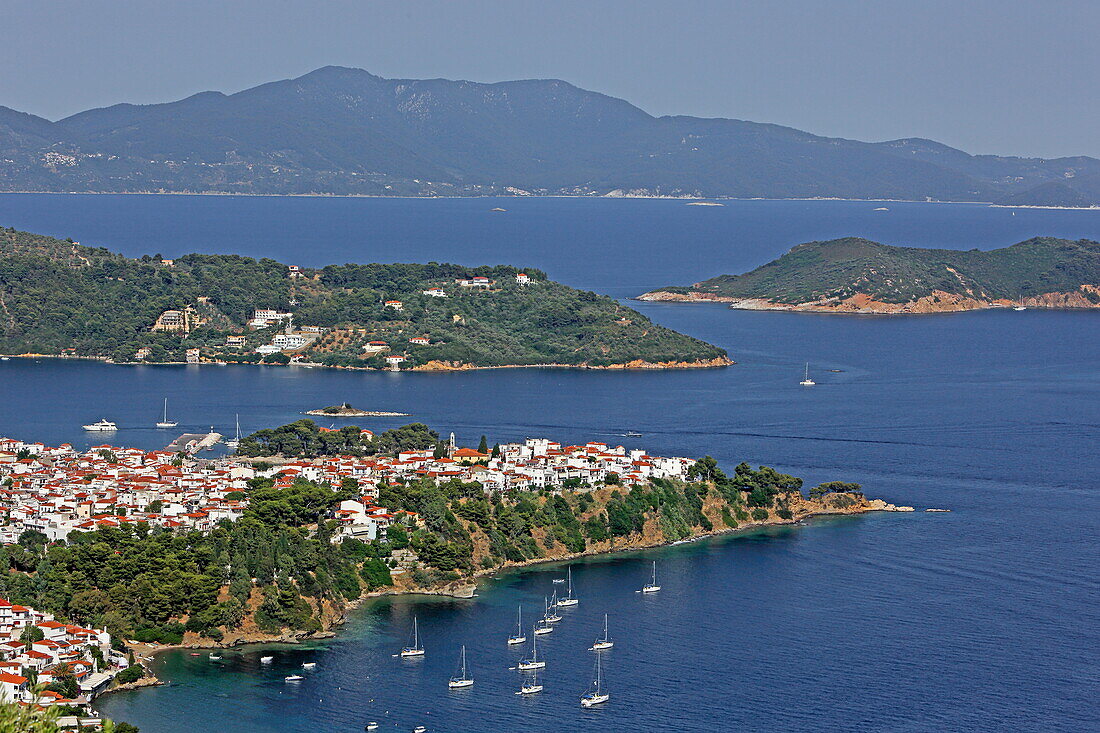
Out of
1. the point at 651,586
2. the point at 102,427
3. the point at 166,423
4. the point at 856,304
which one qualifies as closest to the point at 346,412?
the point at 166,423

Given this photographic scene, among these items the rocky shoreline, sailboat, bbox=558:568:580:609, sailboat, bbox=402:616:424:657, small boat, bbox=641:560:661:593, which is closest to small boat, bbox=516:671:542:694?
sailboat, bbox=402:616:424:657

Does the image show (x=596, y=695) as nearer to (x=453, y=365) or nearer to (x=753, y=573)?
(x=753, y=573)

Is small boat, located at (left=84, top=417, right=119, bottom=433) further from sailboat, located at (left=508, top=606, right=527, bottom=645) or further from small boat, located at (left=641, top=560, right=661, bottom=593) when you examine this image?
sailboat, located at (left=508, top=606, right=527, bottom=645)

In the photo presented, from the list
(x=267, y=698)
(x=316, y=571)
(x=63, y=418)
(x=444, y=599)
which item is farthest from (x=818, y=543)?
(x=63, y=418)

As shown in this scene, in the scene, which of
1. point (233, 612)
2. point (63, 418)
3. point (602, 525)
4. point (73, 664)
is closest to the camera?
point (73, 664)

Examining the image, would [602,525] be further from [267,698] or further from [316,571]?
[267,698]

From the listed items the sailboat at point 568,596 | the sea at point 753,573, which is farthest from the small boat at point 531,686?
the sailboat at point 568,596

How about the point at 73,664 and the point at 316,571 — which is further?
the point at 316,571
